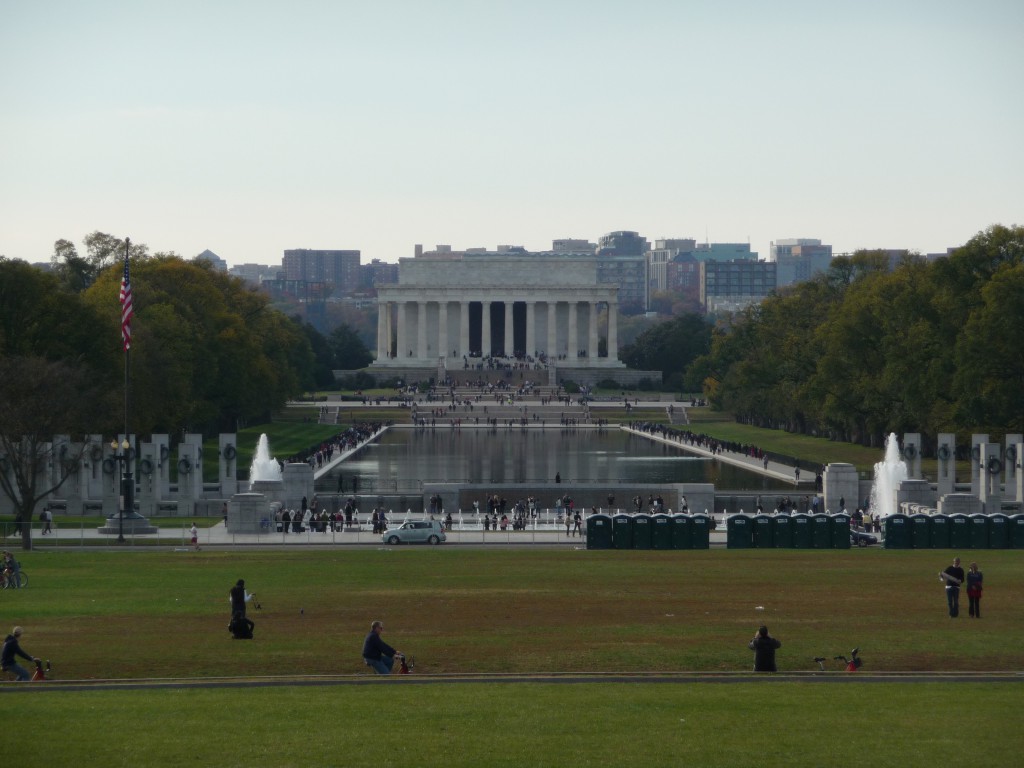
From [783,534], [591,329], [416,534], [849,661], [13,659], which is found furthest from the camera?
[591,329]

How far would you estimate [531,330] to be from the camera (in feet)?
593

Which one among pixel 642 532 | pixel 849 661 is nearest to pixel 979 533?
pixel 642 532

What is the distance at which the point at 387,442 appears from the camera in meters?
98.1

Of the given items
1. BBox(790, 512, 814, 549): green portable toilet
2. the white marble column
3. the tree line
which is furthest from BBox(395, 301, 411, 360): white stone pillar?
BBox(790, 512, 814, 549): green portable toilet

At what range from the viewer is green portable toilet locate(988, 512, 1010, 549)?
4512 cm

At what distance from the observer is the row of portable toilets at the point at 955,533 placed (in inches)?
1775

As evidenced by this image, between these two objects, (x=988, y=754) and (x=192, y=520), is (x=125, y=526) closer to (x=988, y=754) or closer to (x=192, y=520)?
(x=192, y=520)

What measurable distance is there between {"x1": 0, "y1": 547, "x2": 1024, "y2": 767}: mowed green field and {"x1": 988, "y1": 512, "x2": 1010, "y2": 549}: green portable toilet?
4.96 m

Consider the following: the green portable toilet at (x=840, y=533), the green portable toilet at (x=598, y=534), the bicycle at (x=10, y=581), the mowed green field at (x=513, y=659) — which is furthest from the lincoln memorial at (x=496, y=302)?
the bicycle at (x=10, y=581)

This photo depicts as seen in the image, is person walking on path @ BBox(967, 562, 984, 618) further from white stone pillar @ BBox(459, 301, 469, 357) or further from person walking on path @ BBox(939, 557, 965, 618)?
white stone pillar @ BBox(459, 301, 469, 357)

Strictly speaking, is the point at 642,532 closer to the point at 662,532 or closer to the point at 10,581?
the point at 662,532

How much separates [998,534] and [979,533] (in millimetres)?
516

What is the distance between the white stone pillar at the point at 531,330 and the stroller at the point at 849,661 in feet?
508

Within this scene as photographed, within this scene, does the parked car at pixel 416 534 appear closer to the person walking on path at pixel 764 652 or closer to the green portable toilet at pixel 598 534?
the green portable toilet at pixel 598 534
